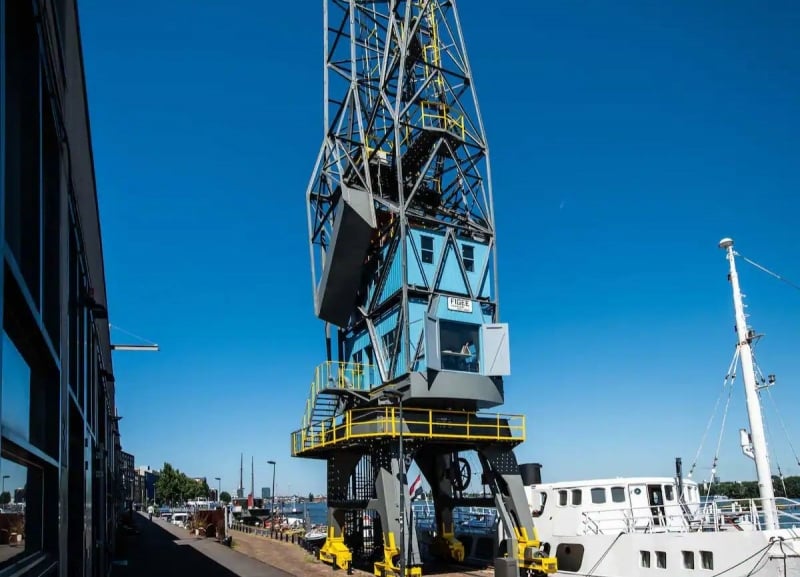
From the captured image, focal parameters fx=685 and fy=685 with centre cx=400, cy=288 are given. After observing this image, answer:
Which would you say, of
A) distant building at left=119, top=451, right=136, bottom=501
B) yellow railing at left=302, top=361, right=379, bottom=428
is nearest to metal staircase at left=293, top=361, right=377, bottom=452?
yellow railing at left=302, top=361, right=379, bottom=428

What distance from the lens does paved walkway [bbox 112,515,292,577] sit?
2850cm

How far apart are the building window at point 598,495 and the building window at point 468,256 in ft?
35.4

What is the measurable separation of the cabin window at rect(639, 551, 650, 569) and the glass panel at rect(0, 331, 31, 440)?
862 inches

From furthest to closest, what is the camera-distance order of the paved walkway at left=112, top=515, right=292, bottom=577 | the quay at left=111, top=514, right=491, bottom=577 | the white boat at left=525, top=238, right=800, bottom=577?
1. the quay at left=111, top=514, right=491, bottom=577
2. the paved walkway at left=112, top=515, right=292, bottom=577
3. the white boat at left=525, top=238, right=800, bottom=577

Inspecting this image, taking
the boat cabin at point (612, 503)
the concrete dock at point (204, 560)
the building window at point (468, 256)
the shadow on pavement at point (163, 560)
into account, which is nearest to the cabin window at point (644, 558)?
the boat cabin at point (612, 503)

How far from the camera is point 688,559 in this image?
21812 mm

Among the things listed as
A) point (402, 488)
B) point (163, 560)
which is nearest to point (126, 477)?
point (163, 560)

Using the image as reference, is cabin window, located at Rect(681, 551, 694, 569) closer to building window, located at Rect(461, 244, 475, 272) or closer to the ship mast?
the ship mast

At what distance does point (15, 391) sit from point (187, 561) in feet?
102

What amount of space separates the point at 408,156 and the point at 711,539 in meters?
20.8

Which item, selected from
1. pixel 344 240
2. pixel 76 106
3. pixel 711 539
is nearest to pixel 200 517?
pixel 344 240

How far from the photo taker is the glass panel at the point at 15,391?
532 cm

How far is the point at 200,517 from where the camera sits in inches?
2126

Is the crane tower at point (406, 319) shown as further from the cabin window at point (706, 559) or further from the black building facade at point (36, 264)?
the black building facade at point (36, 264)
